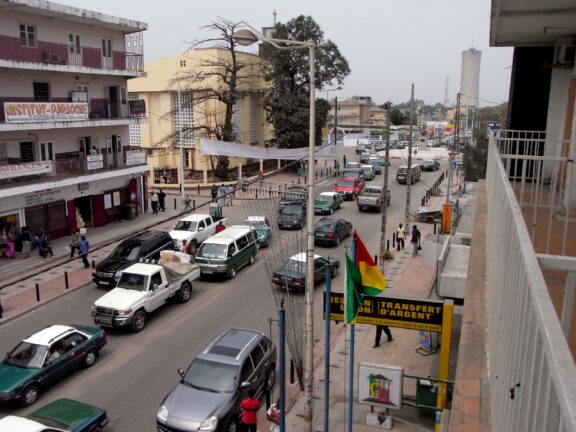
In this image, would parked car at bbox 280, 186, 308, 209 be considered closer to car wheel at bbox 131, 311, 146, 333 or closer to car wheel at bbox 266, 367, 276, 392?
car wheel at bbox 266, 367, 276, 392

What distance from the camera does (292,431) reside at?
36.8 feet

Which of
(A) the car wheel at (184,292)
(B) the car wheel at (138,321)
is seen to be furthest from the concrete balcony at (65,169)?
(B) the car wheel at (138,321)

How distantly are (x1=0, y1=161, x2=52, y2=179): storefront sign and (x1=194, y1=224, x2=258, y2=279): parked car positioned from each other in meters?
8.09

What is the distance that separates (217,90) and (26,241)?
2465 cm

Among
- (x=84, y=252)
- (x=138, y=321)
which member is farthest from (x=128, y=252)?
(x=138, y=321)

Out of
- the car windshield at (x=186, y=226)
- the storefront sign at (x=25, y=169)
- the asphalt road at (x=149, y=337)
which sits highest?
the storefront sign at (x=25, y=169)

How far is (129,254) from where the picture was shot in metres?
21.0

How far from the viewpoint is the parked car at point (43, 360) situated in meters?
12.1

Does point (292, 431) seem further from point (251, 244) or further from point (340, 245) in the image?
point (340, 245)

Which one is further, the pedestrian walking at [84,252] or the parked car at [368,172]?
the parked car at [368,172]

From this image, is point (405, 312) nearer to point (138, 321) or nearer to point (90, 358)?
point (90, 358)

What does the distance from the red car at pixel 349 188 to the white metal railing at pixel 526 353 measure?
3490 cm

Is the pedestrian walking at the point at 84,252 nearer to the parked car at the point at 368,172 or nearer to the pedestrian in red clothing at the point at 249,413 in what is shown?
the pedestrian in red clothing at the point at 249,413

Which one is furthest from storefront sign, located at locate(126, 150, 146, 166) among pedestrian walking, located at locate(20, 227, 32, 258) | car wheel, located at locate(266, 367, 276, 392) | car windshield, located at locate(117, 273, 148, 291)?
car wheel, located at locate(266, 367, 276, 392)
